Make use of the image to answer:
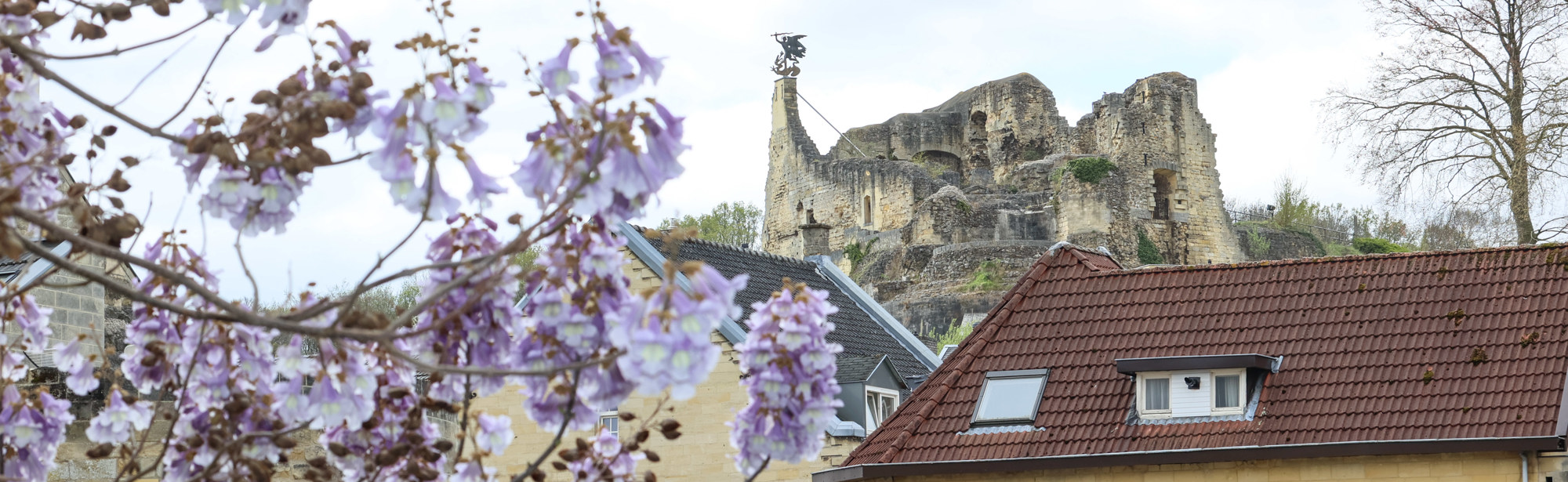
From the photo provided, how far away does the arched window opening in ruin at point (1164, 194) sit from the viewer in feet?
181

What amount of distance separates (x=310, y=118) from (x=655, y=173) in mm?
863

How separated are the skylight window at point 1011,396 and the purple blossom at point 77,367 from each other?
33.4 ft

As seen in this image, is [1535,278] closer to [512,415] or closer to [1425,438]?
[1425,438]

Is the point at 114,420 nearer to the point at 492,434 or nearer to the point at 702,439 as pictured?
the point at 492,434

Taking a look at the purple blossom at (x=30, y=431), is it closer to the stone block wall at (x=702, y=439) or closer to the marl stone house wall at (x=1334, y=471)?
the marl stone house wall at (x=1334, y=471)

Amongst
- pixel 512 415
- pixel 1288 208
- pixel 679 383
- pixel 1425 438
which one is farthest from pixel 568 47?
pixel 1288 208

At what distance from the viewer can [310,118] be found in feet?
14.4

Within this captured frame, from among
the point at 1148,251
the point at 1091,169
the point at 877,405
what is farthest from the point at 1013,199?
the point at 877,405

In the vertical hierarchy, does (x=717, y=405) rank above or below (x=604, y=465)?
above

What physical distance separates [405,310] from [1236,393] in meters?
10.7

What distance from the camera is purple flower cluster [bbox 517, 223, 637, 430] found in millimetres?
4484

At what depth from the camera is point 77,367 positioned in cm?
556

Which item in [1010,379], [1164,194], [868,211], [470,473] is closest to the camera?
[470,473]

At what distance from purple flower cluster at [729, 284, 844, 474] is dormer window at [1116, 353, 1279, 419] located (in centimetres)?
980
